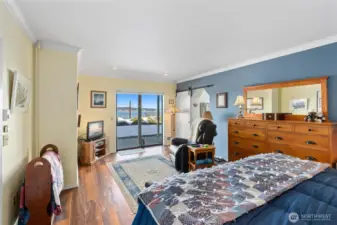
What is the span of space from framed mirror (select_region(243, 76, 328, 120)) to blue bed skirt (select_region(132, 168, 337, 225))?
193cm

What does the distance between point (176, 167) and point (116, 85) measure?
3348mm

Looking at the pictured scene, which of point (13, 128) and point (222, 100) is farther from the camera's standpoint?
point (222, 100)

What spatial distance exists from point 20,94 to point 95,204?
5.67 ft

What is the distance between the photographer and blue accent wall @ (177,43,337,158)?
8.40 feet

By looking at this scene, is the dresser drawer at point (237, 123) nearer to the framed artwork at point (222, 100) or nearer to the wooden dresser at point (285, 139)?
the wooden dresser at point (285, 139)

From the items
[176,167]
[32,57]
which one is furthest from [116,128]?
Result: [32,57]

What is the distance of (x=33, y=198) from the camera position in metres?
1.90

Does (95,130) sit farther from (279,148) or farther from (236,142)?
(279,148)

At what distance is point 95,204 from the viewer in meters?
2.37

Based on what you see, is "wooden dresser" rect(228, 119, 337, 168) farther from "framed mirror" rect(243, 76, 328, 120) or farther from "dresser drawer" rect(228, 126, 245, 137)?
"framed mirror" rect(243, 76, 328, 120)

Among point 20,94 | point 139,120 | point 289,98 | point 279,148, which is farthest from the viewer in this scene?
point 139,120

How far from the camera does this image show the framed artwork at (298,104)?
2.88 m

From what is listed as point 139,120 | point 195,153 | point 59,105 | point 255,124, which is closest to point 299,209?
point 195,153

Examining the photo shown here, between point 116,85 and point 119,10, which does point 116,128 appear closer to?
point 116,85
